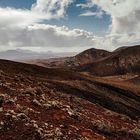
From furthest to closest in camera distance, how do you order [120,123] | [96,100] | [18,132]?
1. [96,100]
2. [120,123]
3. [18,132]

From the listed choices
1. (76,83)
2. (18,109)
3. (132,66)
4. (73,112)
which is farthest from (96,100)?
(132,66)

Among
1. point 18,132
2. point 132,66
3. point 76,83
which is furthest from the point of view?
point 132,66

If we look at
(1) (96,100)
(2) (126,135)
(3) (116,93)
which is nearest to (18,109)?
(2) (126,135)

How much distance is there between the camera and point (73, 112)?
21922 millimetres

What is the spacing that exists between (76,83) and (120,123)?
24.6 meters

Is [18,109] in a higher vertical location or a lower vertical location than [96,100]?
higher

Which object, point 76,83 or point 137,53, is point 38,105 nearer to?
point 76,83

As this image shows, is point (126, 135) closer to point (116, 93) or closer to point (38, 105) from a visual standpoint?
point (38, 105)

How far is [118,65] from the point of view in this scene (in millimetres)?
141625

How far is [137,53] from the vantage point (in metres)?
144

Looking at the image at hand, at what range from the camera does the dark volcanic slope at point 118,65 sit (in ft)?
451

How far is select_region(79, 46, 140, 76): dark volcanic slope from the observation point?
138 m

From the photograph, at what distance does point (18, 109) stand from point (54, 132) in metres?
3.09

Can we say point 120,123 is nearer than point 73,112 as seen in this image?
No
